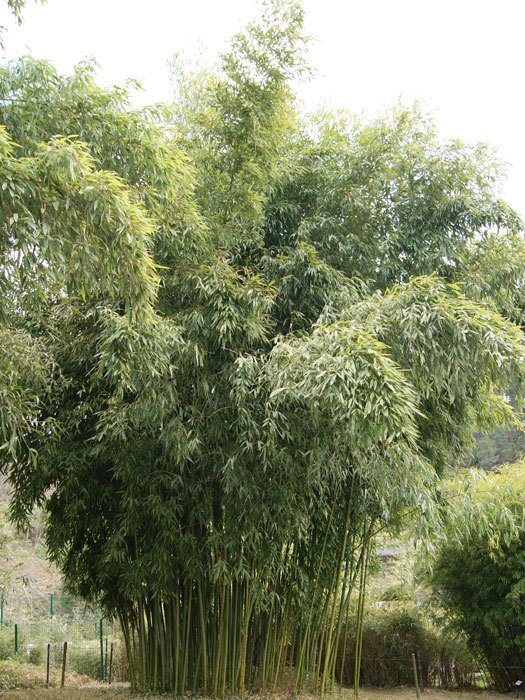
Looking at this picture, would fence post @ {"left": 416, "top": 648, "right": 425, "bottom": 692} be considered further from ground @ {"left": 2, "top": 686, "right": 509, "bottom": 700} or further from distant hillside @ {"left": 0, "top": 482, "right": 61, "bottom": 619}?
distant hillside @ {"left": 0, "top": 482, "right": 61, "bottom": 619}

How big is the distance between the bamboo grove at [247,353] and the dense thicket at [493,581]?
4.47ft

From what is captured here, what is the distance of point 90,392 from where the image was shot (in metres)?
5.50

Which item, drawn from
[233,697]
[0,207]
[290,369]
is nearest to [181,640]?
[233,697]

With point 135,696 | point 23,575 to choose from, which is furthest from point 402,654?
point 23,575

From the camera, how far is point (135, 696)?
5.90 metres

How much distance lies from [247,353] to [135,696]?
335 cm

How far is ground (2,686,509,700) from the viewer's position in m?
6.34

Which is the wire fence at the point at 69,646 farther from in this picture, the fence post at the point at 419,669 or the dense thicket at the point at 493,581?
the dense thicket at the point at 493,581

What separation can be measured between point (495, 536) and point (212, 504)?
10.1 feet

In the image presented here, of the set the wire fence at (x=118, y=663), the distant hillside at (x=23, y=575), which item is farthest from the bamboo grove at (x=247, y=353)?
the distant hillside at (x=23, y=575)

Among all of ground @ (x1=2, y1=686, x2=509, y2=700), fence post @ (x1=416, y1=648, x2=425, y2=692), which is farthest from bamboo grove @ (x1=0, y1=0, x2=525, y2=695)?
fence post @ (x1=416, y1=648, x2=425, y2=692)

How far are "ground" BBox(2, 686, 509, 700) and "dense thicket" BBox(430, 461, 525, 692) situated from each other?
18.4 inches

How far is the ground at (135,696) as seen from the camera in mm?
6344

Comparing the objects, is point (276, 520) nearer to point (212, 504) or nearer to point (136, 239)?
point (212, 504)
